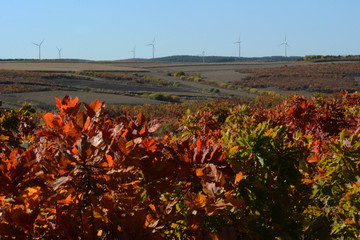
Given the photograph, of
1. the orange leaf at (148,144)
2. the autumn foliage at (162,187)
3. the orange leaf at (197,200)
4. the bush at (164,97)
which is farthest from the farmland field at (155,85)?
the orange leaf at (197,200)

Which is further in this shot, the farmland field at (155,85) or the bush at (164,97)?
the bush at (164,97)

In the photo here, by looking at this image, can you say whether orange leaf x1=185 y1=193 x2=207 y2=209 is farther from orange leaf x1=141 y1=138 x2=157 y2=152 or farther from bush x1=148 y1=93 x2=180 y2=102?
bush x1=148 y1=93 x2=180 y2=102

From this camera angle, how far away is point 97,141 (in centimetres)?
161

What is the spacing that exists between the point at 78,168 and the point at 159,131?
489 inches

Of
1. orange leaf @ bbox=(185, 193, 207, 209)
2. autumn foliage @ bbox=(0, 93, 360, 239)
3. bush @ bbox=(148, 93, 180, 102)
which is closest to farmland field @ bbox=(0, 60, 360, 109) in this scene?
bush @ bbox=(148, 93, 180, 102)

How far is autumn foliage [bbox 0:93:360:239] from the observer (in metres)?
1.61

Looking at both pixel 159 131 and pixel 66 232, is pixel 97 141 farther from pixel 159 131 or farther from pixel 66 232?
pixel 159 131

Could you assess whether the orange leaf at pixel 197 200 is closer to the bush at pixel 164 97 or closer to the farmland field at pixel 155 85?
the farmland field at pixel 155 85

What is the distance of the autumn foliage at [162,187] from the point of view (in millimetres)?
1612

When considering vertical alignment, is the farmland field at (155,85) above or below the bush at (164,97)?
above

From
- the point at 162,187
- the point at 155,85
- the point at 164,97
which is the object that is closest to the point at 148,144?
the point at 162,187

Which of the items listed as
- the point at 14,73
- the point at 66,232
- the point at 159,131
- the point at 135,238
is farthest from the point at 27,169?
the point at 14,73

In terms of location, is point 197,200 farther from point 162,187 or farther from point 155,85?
point 155,85

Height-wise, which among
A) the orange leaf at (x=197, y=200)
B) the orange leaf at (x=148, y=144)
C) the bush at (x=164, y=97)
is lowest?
the bush at (x=164, y=97)
